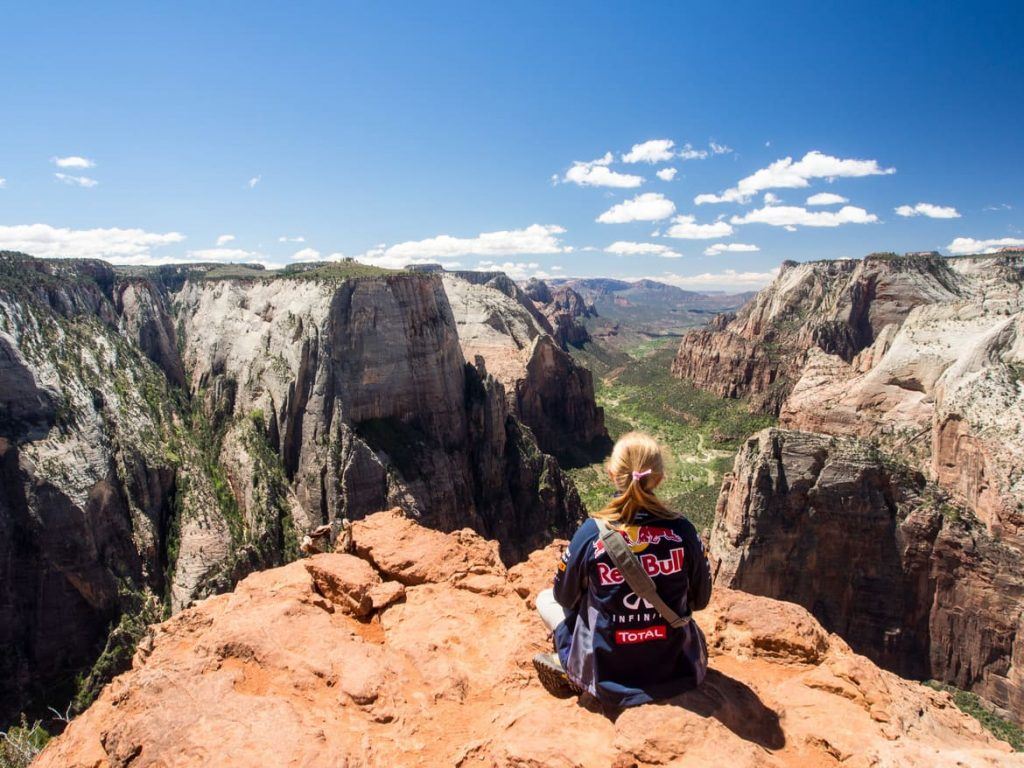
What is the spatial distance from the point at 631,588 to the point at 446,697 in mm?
3144

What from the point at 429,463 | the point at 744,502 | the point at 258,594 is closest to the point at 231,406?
the point at 429,463

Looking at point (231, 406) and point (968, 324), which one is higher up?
point (968, 324)

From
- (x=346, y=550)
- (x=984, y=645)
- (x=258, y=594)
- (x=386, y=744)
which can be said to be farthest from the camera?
(x=984, y=645)

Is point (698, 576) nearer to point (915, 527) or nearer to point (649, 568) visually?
point (649, 568)

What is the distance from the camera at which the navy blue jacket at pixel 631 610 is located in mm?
6016

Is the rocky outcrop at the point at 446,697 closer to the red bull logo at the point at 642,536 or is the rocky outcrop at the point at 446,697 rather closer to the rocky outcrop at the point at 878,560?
the red bull logo at the point at 642,536

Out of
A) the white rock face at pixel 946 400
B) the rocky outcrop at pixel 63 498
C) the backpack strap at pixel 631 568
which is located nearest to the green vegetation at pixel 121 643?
the rocky outcrop at pixel 63 498

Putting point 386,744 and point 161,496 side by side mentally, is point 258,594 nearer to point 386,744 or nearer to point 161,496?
point 386,744

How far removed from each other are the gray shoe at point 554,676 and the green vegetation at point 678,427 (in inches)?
1738

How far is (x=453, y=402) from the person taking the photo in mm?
49031

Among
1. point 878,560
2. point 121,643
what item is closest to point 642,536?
point 878,560

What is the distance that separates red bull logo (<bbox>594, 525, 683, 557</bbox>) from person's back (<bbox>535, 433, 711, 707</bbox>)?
0.01 meters

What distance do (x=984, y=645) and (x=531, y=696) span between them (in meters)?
28.9

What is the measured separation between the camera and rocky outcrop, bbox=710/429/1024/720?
25.1 meters
